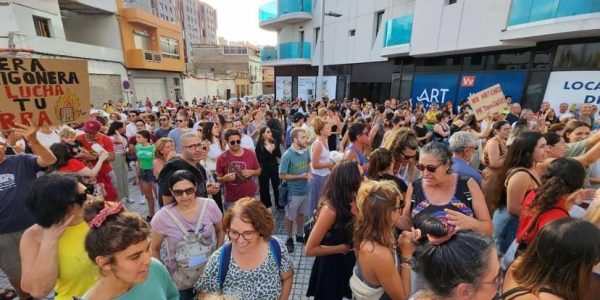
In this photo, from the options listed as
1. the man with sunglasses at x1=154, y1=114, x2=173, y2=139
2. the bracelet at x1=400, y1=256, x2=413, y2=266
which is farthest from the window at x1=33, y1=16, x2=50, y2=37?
the bracelet at x1=400, y1=256, x2=413, y2=266

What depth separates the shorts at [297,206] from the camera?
13.6 feet

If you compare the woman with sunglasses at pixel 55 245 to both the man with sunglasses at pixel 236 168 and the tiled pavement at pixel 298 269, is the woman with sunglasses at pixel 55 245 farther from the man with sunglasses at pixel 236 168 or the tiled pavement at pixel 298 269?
the man with sunglasses at pixel 236 168

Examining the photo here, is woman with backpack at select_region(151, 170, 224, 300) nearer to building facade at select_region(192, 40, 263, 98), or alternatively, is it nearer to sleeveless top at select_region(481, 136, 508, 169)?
sleeveless top at select_region(481, 136, 508, 169)

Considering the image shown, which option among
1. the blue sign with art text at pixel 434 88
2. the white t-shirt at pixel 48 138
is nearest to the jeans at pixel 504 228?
the white t-shirt at pixel 48 138

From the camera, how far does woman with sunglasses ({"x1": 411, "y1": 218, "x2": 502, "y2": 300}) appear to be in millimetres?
1321

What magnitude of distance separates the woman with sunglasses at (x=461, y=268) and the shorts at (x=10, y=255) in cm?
369

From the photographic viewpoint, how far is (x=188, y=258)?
2.27 metres

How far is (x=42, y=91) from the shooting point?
326 cm

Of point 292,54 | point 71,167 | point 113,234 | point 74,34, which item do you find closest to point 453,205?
point 113,234

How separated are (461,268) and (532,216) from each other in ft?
4.67

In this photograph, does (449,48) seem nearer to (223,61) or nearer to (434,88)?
(434,88)

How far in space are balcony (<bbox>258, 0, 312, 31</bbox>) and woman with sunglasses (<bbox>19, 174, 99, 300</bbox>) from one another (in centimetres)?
2079

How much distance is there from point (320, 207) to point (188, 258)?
1181mm

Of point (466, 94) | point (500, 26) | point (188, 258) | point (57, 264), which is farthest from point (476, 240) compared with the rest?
point (466, 94)
